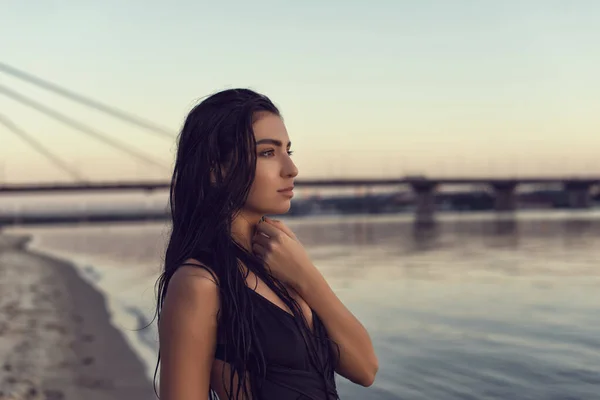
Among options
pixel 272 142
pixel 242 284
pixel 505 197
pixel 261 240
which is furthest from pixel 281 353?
pixel 505 197

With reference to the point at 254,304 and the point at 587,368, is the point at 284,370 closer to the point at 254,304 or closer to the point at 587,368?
the point at 254,304

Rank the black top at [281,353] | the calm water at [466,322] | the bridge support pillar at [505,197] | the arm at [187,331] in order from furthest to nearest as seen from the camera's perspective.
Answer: the bridge support pillar at [505,197] → the calm water at [466,322] → the black top at [281,353] → the arm at [187,331]

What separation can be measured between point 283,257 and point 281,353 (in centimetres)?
27

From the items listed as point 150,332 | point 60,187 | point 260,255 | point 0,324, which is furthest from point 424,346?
point 60,187

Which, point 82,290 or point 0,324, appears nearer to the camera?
point 0,324

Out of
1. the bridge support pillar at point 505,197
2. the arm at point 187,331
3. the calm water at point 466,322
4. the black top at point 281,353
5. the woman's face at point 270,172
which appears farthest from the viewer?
the bridge support pillar at point 505,197

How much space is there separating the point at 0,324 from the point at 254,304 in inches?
408

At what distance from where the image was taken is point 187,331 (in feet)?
5.58

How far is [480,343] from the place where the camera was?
10336 millimetres

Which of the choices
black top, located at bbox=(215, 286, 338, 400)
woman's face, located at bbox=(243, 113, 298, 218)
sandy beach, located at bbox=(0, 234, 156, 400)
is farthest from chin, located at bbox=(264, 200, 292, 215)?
sandy beach, located at bbox=(0, 234, 156, 400)

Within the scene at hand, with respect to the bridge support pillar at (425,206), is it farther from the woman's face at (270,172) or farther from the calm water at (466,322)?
the woman's face at (270,172)

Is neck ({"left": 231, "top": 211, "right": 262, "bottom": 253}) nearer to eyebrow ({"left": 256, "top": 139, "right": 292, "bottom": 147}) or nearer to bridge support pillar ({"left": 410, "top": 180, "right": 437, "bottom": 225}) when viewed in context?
eyebrow ({"left": 256, "top": 139, "right": 292, "bottom": 147})

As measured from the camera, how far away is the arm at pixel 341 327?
196 cm

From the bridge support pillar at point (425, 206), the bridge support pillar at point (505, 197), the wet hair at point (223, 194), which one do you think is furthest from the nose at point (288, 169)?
the bridge support pillar at point (505, 197)
